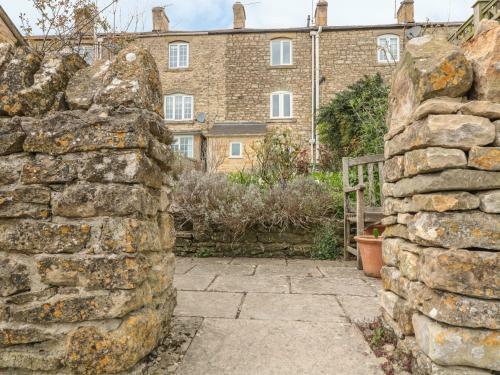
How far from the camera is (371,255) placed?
4.16 metres

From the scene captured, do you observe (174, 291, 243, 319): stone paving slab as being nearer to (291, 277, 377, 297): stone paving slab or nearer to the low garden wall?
(291, 277, 377, 297): stone paving slab

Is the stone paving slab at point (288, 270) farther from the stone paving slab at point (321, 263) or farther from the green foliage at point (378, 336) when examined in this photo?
the green foliage at point (378, 336)

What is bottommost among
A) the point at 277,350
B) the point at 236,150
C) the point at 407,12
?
the point at 277,350

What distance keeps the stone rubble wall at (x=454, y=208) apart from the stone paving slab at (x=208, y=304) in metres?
1.43

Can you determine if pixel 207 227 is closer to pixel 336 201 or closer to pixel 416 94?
pixel 336 201

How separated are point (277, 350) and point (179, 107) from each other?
1812 centimetres

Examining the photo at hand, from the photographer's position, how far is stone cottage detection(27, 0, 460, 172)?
695 inches

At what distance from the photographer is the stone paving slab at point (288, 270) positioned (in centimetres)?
427

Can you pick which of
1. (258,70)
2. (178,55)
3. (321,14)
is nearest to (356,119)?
(258,70)

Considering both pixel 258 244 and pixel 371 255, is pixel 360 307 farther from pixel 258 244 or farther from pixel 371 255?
pixel 258 244

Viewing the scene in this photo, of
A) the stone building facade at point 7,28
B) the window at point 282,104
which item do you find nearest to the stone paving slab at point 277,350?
the stone building facade at point 7,28

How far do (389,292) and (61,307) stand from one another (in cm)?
199

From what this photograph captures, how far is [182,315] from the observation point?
2.77m

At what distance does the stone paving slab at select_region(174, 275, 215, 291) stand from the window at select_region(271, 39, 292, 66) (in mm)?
16240
